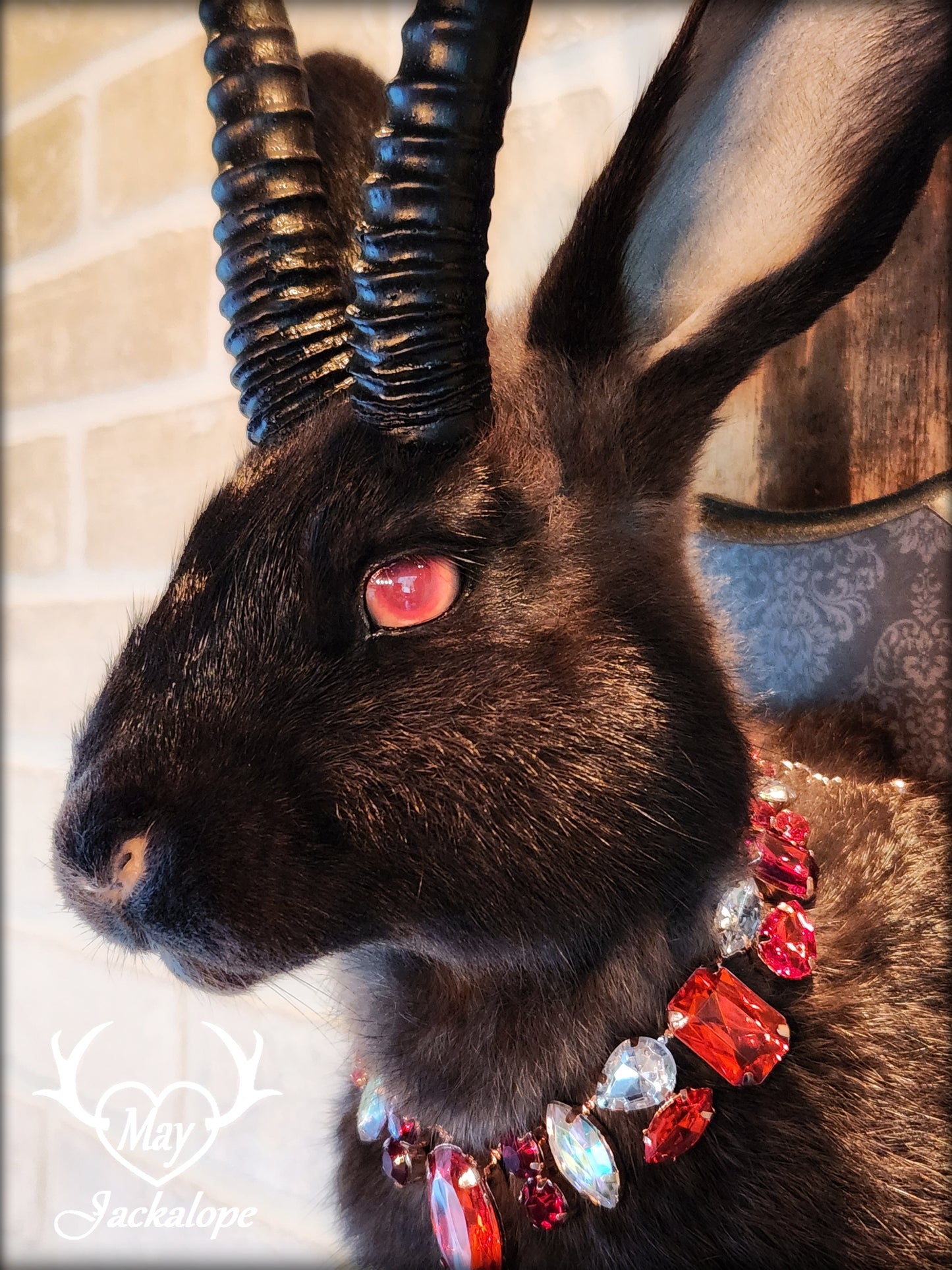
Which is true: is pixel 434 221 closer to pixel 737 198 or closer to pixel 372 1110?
pixel 737 198

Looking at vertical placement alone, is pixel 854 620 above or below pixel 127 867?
above

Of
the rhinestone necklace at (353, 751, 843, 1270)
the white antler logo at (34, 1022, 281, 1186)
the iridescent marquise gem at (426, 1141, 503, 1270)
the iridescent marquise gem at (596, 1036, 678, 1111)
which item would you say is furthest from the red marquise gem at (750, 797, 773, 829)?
the white antler logo at (34, 1022, 281, 1186)

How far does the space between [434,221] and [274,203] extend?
4.3 inches

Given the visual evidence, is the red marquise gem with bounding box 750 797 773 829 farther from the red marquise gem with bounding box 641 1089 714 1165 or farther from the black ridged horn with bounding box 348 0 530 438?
the black ridged horn with bounding box 348 0 530 438

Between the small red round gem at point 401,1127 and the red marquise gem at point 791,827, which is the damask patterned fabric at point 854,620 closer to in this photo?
the red marquise gem at point 791,827

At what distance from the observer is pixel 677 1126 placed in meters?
0.44

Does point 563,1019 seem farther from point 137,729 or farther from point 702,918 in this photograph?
point 137,729

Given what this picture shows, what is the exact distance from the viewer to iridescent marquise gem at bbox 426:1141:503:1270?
0.46 meters

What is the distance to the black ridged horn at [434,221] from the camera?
0.34 m

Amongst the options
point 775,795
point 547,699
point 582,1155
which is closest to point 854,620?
point 775,795

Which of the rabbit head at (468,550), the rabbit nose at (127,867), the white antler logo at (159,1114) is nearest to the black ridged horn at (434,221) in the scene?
the rabbit head at (468,550)

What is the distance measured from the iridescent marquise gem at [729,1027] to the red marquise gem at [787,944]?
21 mm

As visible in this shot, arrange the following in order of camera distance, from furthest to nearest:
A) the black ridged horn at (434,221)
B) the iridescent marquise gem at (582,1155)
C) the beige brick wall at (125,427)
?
the beige brick wall at (125,427), the iridescent marquise gem at (582,1155), the black ridged horn at (434,221)

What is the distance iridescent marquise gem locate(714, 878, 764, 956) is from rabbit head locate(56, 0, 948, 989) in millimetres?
15
